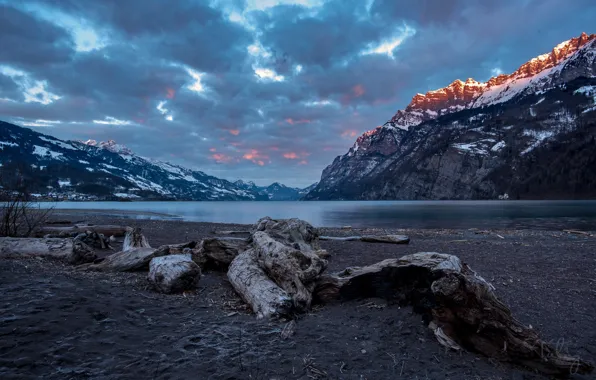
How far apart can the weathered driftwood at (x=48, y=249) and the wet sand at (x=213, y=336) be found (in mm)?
2110

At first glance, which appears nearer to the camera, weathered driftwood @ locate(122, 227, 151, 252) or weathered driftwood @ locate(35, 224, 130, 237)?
weathered driftwood @ locate(122, 227, 151, 252)

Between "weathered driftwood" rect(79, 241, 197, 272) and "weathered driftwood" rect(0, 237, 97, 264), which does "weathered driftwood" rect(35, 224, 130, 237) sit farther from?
"weathered driftwood" rect(79, 241, 197, 272)

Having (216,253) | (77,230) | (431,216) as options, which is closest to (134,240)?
(216,253)

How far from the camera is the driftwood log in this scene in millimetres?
6957

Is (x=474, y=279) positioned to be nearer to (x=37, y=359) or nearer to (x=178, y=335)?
(x=178, y=335)

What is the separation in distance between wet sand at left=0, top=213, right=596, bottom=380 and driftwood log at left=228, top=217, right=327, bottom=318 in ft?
1.23

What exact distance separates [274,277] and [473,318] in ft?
15.1

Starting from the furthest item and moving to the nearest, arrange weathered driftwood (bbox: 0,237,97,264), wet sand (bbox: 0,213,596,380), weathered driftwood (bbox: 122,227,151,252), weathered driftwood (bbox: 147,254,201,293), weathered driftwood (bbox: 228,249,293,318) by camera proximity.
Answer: weathered driftwood (bbox: 122,227,151,252) → weathered driftwood (bbox: 0,237,97,264) → weathered driftwood (bbox: 147,254,201,293) → weathered driftwood (bbox: 228,249,293,318) → wet sand (bbox: 0,213,596,380)

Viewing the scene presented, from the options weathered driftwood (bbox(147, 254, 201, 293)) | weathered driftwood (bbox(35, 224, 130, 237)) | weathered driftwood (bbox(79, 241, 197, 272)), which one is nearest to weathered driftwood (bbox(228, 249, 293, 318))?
weathered driftwood (bbox(147, 254, 201, 293))

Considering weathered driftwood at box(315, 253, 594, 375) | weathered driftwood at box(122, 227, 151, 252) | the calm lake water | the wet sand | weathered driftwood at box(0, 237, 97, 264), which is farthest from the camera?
the calm lake water

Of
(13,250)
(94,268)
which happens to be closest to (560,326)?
(94,268)

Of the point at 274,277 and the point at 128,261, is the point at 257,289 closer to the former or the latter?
the point at 274,277

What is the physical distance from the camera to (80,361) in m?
4.31

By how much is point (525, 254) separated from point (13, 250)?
71.1 feet
